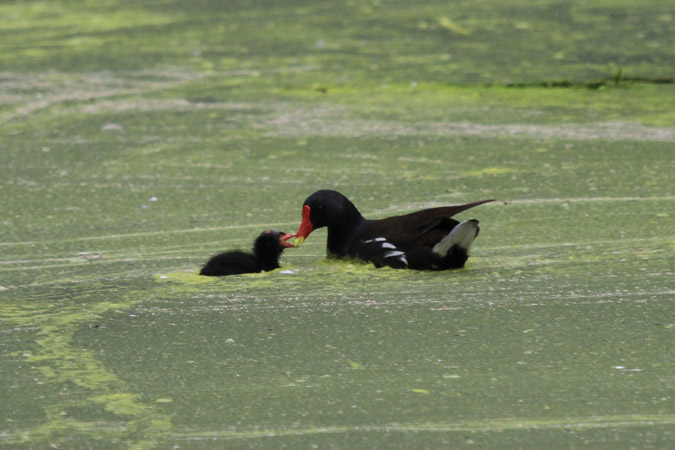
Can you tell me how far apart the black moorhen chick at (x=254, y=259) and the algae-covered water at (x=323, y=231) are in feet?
0.33

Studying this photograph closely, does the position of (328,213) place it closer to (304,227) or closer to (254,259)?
(304,227)

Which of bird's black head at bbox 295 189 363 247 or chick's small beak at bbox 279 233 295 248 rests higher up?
bird's black head at bbox 295 189 363 247

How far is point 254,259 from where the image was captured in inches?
216

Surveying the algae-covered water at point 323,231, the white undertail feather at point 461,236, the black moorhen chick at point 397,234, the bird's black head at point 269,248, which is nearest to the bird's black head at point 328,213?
the black moorhen chick at point 397,234

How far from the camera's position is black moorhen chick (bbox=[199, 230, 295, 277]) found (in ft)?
17.6

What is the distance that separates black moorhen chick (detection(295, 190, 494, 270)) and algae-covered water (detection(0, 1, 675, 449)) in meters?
0.09

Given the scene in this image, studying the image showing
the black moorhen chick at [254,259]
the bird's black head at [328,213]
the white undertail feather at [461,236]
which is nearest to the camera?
the white undertail feather at [461,236]

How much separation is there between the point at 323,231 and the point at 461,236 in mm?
1499

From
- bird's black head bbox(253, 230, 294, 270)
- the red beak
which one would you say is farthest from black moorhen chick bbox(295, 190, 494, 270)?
bird's black head bbox(253, 230, 294, 270)

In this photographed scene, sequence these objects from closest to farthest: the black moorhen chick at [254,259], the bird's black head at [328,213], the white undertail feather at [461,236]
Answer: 1. the white undertail feather at [461,236]
2. the black moorhen chick at [254,259]
3. the bird's black head at [328,213]

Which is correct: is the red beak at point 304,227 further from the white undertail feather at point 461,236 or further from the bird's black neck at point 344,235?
the white undertail feather at point 461,236

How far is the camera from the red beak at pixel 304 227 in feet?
18.2

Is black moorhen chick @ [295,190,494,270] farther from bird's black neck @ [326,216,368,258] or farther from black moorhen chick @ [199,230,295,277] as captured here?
black moorhen chick @ [199,230,295,277]

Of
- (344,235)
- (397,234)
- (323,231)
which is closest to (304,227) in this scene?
(344,235)
